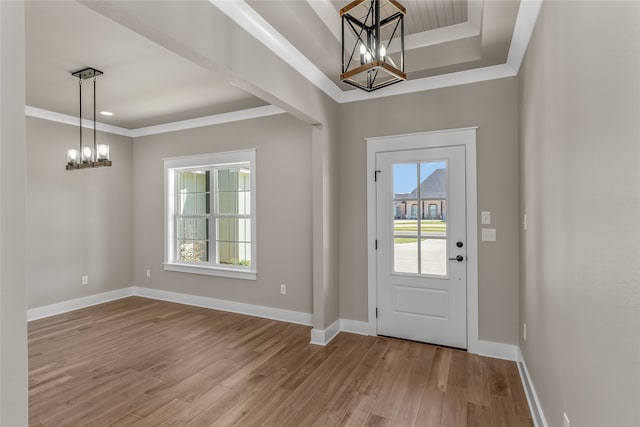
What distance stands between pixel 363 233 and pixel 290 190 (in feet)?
3.66

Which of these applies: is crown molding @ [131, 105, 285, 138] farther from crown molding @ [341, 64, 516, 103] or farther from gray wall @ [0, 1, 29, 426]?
→ gray wall @ [0, 1, 29, 426]

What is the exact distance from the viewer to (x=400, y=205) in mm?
3602

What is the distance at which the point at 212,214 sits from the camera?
5000 millimetres

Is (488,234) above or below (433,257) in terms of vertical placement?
above

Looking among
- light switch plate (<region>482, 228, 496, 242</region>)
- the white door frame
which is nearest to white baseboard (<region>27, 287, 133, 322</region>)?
the white door frame

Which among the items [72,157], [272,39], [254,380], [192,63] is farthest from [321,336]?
[72,157]

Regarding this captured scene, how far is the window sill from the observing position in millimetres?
4508

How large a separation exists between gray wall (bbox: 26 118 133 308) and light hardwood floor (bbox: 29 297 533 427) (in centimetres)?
90

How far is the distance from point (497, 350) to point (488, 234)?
110 centimetres

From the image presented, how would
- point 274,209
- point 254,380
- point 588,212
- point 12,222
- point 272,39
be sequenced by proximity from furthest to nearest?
1. point 274,209
2. point 254,380
3. point 272,39
4. point 588,212
5. point 12,222

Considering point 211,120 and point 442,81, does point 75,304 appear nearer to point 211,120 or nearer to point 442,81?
point 211,120

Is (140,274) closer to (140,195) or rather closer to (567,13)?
(140,195)

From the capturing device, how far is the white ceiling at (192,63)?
239 cm

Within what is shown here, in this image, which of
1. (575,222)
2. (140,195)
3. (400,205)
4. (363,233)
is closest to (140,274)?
Answer: (140,195)
